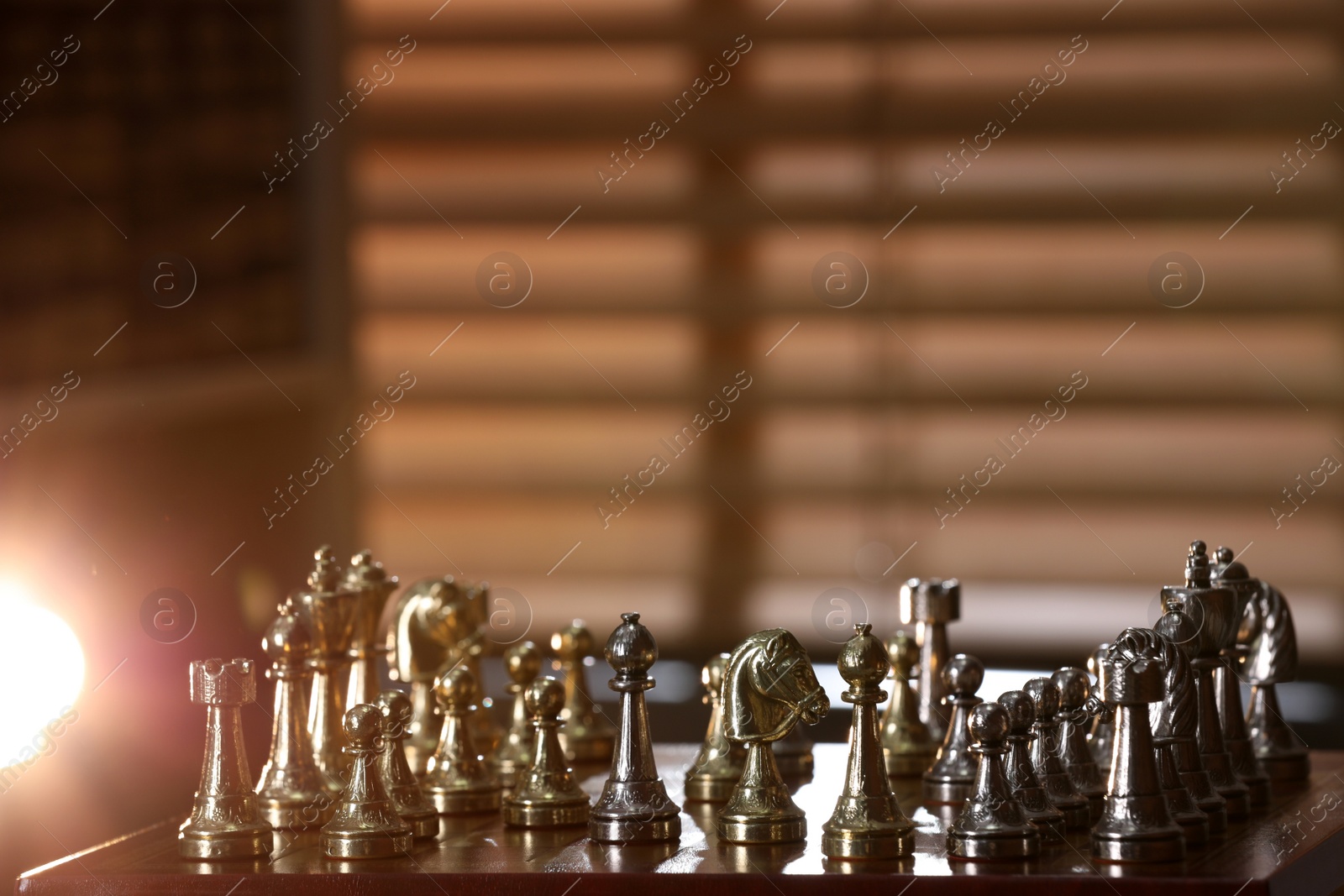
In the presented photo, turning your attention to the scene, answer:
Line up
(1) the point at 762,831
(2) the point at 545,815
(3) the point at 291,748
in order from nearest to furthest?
(1) the point at 762,831, (2) the point at 545,815, (3) the point at 291,748

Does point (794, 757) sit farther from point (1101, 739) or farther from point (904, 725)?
point (1101, 739)

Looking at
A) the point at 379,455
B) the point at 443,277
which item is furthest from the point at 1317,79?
the point at 379,455

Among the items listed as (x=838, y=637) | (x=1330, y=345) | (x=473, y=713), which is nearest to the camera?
(x=473, y=713)

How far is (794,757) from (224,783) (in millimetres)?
696

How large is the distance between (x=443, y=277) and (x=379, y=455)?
2.03 ft

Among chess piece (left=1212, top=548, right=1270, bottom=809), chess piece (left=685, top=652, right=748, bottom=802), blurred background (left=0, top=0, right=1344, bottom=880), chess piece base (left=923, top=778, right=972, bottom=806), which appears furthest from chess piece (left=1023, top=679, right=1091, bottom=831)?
blurred background (left=0, top=0, right=1344, bottom=880)

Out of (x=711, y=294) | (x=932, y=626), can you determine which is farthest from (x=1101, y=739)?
(x=711, y=294)

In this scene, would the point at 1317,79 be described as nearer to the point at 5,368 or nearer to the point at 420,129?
the point at 420,129

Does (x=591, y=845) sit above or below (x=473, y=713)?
below

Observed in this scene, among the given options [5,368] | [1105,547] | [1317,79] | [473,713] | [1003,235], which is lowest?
[473,713]

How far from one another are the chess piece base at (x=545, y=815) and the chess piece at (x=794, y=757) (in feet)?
1.18

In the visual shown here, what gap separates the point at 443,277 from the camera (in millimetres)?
5137

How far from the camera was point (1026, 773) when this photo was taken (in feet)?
4.91

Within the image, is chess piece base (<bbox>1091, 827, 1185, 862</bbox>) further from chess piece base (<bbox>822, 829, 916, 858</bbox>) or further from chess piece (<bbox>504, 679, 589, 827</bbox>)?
chess piece (<bbox>504, 679, 589, 827</bbox>)
